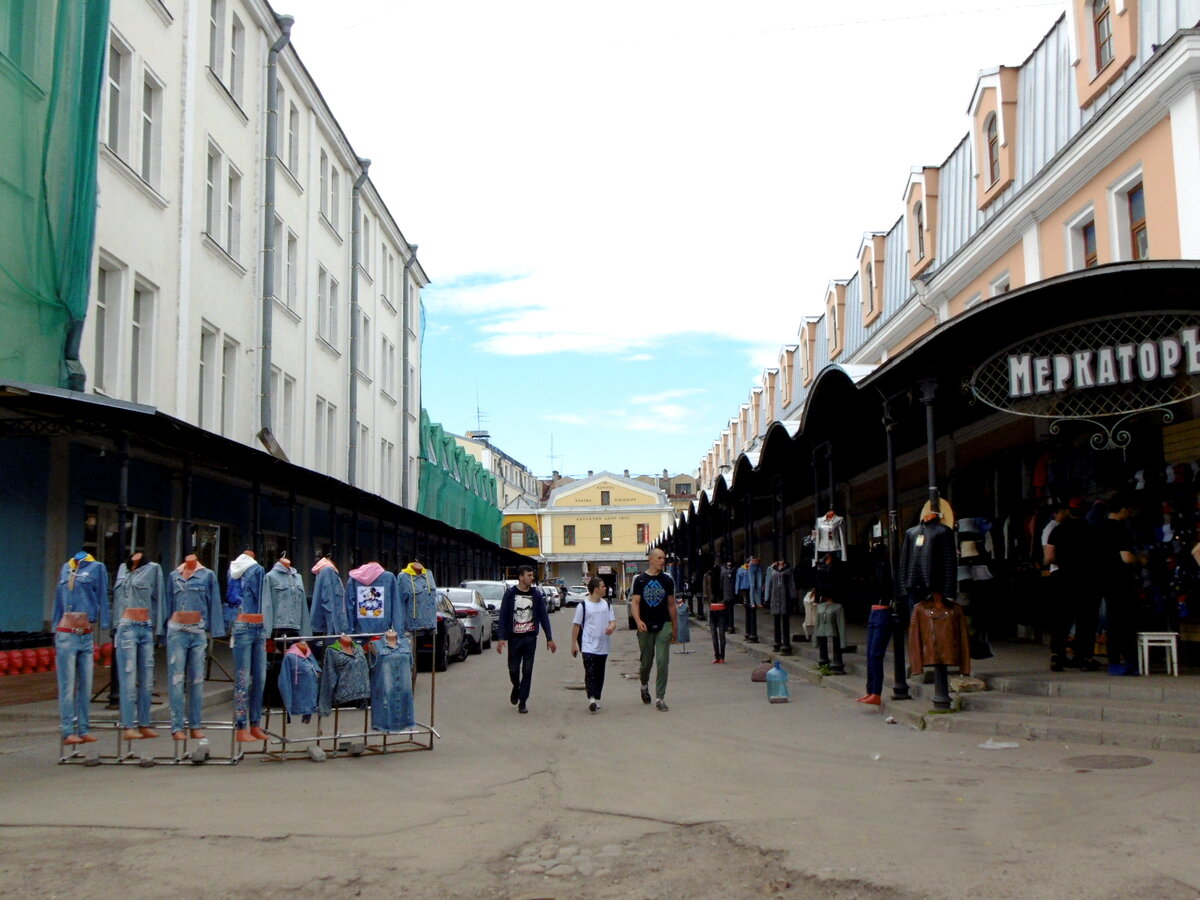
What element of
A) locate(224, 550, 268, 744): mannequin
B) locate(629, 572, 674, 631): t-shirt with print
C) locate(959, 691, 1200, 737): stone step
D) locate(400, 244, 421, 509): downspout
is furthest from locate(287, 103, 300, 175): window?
locate(959, 691, 1200, 737): stone step

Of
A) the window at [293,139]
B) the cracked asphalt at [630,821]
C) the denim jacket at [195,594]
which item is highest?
the window at [293,139]

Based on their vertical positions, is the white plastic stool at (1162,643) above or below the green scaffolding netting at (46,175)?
below

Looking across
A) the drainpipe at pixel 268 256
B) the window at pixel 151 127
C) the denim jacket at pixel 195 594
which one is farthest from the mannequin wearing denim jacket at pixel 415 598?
the drainpipe at pixel 268 256

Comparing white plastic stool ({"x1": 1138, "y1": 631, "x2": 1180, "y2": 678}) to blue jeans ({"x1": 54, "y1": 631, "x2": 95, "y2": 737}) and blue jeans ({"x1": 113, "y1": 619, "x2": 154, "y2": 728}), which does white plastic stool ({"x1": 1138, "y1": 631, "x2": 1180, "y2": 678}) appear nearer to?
blue jeans ({"x1": 113, "y1": 619, "x2": 154, "y2": 728})

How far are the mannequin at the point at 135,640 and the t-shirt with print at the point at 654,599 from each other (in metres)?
5.32

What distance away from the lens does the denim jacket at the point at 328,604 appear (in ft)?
34.6

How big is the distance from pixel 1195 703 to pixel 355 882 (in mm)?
7467

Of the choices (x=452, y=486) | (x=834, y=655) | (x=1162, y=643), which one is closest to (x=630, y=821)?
(x=1162, y=643)

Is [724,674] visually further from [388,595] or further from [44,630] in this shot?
[44,630]

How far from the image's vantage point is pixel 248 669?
1023cm

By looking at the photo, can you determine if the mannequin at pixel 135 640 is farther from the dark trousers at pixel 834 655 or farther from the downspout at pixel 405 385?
the downspout at pixel 405 385

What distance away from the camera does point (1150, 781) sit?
7.54 meters

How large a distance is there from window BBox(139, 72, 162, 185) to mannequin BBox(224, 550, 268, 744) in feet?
34.4

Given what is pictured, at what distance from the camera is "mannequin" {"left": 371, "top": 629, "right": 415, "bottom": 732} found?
1002 centimetres
